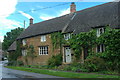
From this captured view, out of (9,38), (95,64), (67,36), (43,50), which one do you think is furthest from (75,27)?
(9,38)

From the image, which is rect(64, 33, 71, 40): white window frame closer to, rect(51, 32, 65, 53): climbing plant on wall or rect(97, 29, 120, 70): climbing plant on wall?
rect(51, 32, 65, 53): climbing plant on wall

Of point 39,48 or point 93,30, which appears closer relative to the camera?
point 93,30

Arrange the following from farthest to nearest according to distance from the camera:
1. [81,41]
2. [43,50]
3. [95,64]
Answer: [43,50]
[81,41]
[95,64]

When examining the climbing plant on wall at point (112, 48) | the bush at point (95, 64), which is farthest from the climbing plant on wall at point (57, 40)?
the climbing plant on wall at point (112, 48)

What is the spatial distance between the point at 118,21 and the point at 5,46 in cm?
4169

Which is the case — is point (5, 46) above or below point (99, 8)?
below

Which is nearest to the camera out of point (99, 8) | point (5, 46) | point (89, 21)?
point (89, 21)

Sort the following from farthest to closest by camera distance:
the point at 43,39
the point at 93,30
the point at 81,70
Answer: the point at 43,39, the point at 93,30, the point at 81,70

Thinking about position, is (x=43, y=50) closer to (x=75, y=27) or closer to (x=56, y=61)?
(x=56, y=61)

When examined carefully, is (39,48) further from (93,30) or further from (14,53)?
(93,30)

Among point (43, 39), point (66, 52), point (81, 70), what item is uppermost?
point (43, 39)

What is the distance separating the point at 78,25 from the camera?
21.2 meters

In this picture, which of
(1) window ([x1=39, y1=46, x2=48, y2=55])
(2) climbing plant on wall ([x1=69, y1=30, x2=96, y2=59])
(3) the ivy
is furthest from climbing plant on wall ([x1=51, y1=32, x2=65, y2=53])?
(3) the ivy

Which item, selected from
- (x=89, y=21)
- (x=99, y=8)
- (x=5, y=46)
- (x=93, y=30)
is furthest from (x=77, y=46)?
(x=5, y=46)
